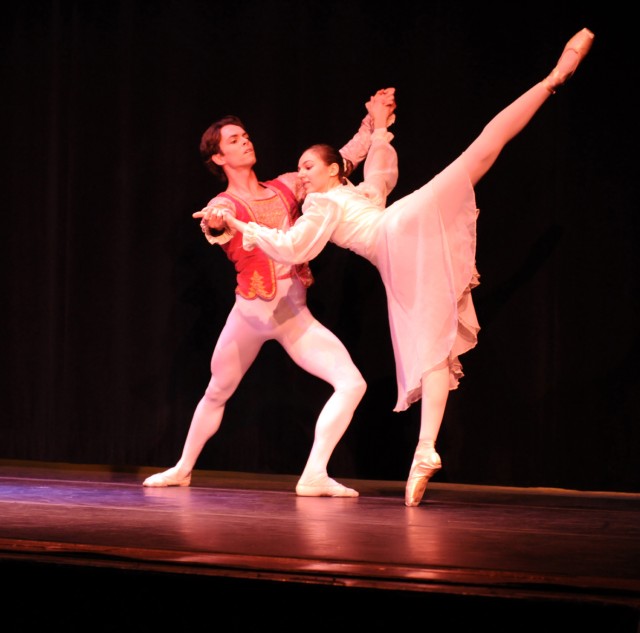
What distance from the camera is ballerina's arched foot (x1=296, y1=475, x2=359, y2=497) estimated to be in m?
3.77

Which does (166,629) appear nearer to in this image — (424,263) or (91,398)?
(424,263)

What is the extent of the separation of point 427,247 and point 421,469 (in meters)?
Result: 0.75

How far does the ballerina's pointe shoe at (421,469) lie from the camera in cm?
338

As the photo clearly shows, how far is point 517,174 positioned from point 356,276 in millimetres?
844

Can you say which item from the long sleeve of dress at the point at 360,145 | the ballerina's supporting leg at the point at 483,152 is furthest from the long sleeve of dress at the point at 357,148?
the ballerina's supporting leg at the point at 483,152

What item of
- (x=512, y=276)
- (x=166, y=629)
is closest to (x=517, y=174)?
(x=512, y=276)

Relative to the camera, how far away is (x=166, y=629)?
2.32 m

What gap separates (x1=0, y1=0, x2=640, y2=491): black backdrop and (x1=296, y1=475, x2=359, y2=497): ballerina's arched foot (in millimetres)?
722

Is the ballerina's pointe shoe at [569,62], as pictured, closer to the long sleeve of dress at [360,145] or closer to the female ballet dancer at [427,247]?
the female ballet dancer at [427,247]

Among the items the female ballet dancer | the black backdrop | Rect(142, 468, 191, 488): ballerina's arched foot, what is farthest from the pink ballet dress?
Rect(142, 468, 191, 488): ballerina's arched foot

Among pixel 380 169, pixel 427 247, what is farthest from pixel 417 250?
pixel 380 169

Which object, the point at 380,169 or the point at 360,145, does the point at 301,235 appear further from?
the point at 360,145

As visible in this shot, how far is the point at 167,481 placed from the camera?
163 inches

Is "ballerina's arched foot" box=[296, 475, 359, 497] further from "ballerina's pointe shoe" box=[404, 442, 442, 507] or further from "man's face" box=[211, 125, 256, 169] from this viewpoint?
"man's face" box=[211, 125, 256, 169]
